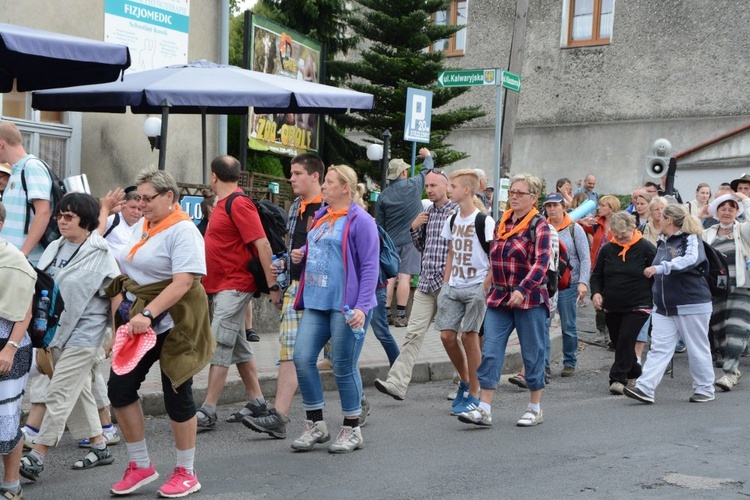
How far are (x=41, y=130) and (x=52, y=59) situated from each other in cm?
536

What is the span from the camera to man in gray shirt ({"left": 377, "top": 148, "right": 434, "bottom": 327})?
11445 mm

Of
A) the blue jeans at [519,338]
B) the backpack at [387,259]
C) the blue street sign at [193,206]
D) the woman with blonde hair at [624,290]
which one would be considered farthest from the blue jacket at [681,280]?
the blue street sign at [193,206]

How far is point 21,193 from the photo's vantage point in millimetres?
6980

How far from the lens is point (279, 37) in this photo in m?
19.3

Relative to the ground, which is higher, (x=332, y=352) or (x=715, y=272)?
(x=715, y=272)

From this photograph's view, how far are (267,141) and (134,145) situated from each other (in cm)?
461

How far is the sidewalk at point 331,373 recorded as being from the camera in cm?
816

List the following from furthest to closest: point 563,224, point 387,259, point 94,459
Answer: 1. point 563,224
2. point 387,259
3. point 94,459

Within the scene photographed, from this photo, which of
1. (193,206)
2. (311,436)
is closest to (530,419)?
(311,436)

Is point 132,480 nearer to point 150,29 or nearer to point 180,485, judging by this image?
point 180,485

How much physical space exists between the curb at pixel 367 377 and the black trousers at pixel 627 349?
4.81 feet

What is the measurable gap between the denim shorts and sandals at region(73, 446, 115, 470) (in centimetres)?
287

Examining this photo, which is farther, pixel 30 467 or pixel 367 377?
pixel 367 377

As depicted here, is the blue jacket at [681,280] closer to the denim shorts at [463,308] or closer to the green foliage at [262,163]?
the denim shorts at [463,308]
